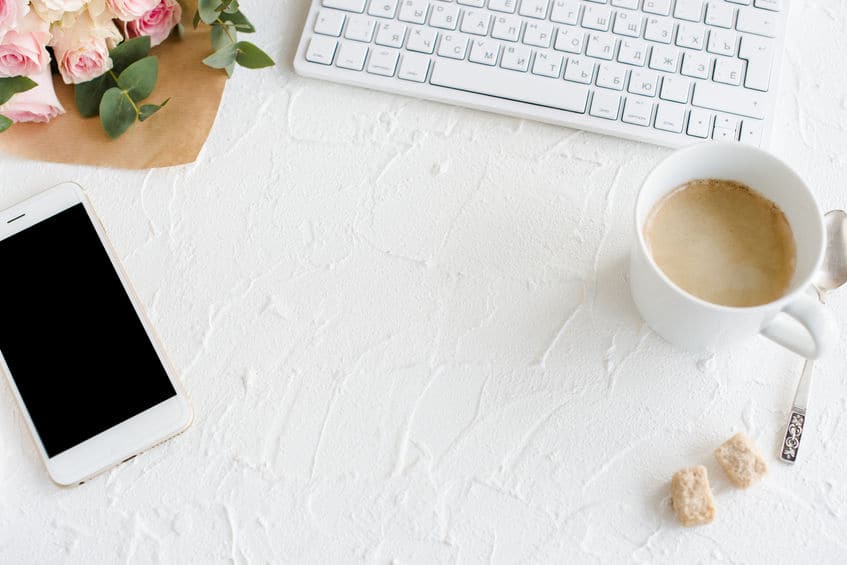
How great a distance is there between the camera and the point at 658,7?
62cm

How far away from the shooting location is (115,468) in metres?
0.56

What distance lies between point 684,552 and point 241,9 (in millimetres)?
559

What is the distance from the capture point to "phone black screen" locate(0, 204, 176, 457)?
56 centimetres

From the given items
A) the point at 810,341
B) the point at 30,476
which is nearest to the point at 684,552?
the point at 810,341

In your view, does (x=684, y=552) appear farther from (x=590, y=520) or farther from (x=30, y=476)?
(x=30, y=476)

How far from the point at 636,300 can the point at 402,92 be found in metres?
Answer: 0.25

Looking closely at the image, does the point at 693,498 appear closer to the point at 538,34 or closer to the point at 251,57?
the point at 538,34

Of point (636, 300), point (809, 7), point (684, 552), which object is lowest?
point (684, 552)

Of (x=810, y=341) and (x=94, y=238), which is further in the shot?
(x=94, y=238)

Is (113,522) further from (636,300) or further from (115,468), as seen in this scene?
(636,300)

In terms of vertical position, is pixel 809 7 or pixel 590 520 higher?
pixel 809 7

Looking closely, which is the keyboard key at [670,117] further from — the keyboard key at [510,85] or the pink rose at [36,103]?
the pink rose at [36,103]

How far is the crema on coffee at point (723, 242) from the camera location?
52 centimetres

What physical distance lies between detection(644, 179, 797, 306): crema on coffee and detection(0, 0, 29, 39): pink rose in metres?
0.46
